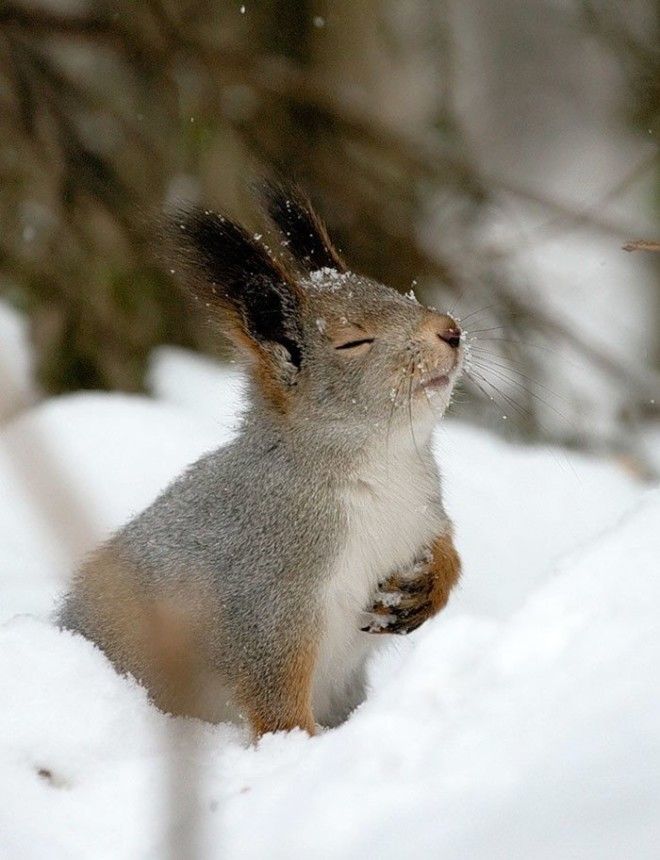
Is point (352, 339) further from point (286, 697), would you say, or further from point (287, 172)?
point (287, 172)

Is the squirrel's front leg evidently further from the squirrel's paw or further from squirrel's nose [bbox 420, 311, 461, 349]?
squirrel's nose [bbox 420, 311, 461, 349]

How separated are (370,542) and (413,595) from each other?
0.16m

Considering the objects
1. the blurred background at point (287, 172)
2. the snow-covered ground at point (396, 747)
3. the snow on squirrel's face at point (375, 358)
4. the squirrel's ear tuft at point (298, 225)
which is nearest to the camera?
the snow-covered ground at point (396, 747)

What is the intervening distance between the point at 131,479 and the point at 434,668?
2.35m

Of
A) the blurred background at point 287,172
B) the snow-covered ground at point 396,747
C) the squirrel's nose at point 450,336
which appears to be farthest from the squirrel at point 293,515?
the blurred background at point 287,172

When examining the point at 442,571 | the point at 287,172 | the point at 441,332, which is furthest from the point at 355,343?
the point at 287,172

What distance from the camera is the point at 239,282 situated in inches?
104

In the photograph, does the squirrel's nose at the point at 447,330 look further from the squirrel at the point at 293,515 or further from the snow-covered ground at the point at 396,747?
the snow-covered ground at the point at 396,747

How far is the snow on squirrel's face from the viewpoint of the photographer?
2654 millimetres

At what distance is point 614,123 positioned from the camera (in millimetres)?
7996

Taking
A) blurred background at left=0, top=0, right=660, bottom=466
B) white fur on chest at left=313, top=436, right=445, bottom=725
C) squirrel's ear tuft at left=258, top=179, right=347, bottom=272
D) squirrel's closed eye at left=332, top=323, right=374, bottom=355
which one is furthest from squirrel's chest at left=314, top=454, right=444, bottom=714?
blurred background at left=0, top=0, right=660, bottom=466

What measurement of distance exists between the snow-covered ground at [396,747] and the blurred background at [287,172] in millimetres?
3415

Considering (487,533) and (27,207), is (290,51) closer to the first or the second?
(27,207)

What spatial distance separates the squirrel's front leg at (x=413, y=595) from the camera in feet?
8.77
